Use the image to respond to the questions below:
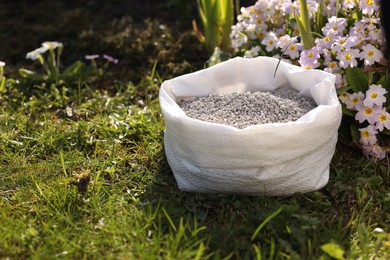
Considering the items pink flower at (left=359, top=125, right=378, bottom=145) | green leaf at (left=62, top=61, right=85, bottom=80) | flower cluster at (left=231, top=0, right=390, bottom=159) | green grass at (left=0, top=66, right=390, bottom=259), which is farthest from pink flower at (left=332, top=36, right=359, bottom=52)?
green leaf at (left=62, top=61, right=85, bottom=80)

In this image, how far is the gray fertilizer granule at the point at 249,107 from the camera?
2287 millimetres

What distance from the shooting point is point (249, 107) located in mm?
2373

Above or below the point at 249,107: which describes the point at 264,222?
below

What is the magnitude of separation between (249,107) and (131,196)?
586 millimetres

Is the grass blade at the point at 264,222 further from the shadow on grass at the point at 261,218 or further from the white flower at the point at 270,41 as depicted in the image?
the white flower at the point at 270,41

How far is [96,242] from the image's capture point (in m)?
1.99

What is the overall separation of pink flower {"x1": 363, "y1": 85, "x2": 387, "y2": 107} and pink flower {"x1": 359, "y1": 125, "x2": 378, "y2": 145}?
4.0 inches

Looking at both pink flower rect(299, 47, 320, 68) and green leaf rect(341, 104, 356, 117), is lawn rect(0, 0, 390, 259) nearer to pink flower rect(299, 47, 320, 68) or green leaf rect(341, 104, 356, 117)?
green leaf rect(341, 104, 356, 117)

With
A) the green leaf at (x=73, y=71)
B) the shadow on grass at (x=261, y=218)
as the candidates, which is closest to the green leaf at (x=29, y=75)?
the green leaf at (x=73, y=71)

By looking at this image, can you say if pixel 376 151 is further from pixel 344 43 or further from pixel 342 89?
pixel 344 43

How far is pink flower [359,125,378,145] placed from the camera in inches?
94.3

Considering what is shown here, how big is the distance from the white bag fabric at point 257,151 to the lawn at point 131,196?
62 millimetres

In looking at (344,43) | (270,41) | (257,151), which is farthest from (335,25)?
(257,151)

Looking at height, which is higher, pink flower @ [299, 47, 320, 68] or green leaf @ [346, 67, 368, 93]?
pink flower @ [299, 47, 320, 68]
